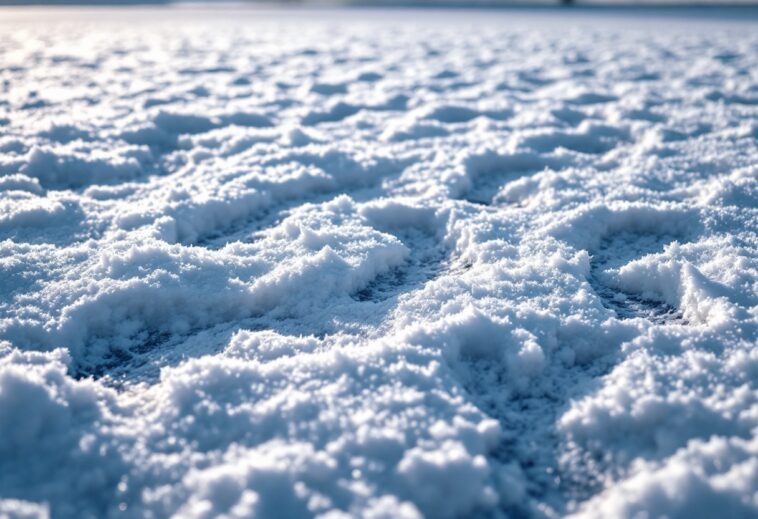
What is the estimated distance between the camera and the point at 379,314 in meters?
1.96

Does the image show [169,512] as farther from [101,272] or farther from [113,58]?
[113,58]

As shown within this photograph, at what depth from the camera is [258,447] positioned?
137 cm

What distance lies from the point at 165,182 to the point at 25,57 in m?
5.60

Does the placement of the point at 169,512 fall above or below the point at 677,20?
below

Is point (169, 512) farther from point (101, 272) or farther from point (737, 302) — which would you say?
point (737, 302)

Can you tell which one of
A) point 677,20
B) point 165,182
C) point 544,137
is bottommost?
point 165,182

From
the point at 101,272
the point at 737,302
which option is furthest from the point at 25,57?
the point at 737,302

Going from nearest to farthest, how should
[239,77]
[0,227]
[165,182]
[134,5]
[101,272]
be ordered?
[101,272] < [0,227] < [165,182] < [239,77] < [134,5]

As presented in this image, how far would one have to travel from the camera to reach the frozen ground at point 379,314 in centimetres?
130

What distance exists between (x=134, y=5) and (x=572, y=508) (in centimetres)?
2414

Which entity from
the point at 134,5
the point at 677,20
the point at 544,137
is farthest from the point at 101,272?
the point at 134,5

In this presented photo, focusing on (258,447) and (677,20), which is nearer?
(258,447)

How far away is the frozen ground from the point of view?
4.28ft

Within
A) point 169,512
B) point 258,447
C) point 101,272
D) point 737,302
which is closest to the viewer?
point 169,512
